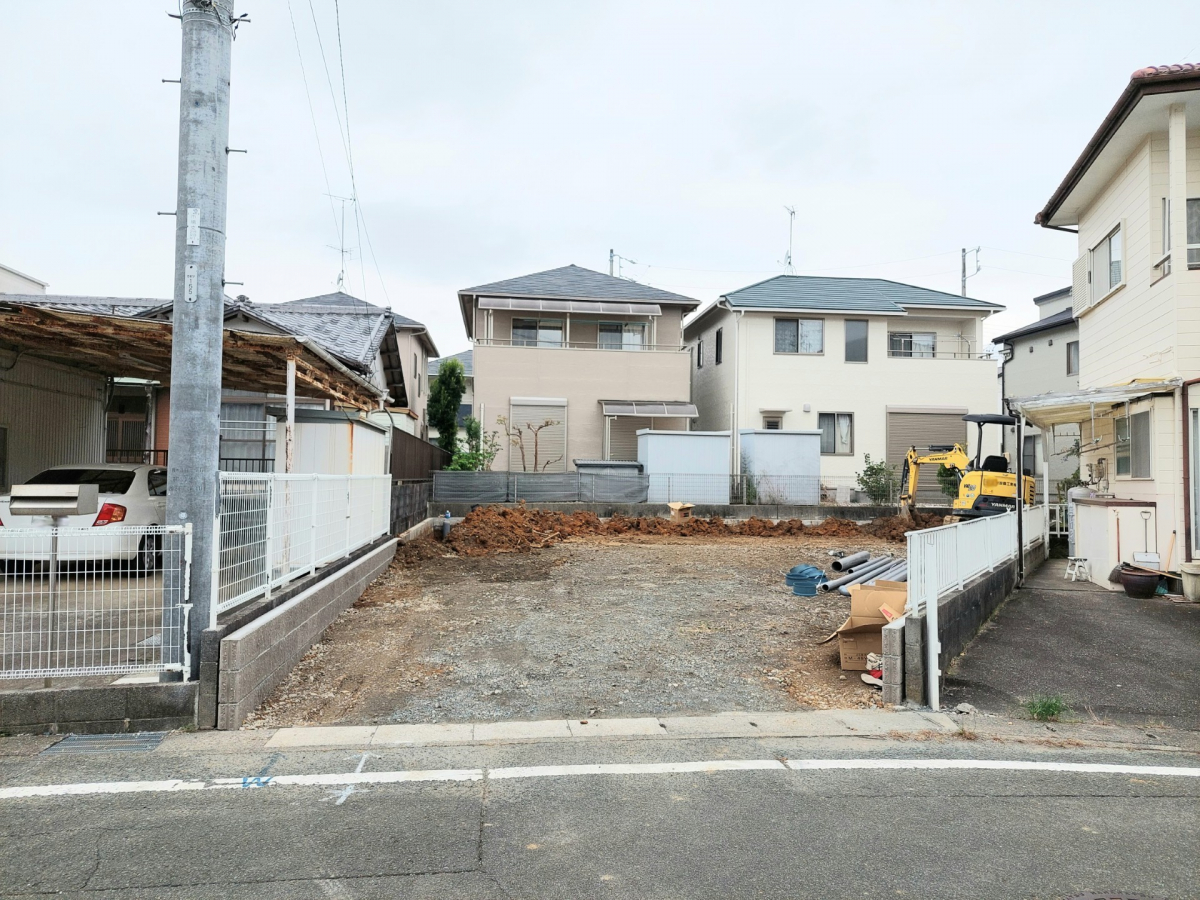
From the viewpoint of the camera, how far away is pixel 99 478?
895 cm

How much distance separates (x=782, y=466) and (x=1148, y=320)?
10948 millimetres

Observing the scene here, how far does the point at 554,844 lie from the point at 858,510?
56.3 feet

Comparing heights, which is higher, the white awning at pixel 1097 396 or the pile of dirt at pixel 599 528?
the white awning at pixel 1097 396

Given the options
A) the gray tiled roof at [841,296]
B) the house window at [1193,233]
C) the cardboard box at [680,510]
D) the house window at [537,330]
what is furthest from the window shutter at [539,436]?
the house window at [1193,233]

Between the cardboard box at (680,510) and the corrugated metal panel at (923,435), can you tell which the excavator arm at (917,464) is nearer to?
the corrugated metal panel at (923,435)

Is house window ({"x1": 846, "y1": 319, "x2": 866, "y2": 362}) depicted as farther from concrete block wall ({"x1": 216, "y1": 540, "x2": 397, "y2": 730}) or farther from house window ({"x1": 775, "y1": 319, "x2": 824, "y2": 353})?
concrete block wall ({"x1": 216, "y1": 540, "x2": 397, "y2": 730})

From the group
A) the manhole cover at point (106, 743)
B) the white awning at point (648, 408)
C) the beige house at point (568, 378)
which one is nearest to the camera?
the manhole cover at point (106, 743)

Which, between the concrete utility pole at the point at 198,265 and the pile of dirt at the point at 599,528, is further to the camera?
the pile of dirt at the point at 599,528

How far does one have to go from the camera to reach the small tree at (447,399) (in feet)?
88.9

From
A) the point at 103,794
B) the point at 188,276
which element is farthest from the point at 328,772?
the point at 188,276

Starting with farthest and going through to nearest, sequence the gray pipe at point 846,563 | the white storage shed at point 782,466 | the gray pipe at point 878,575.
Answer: the white storage shed at point 782,466, the gray pipe at point 846,563, the gray pipe at point 878,575

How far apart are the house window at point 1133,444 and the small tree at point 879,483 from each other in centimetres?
962

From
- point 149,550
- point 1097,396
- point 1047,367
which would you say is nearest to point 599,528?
point 1097,396

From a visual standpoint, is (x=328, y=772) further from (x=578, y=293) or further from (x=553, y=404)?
(x=578, y=293)
